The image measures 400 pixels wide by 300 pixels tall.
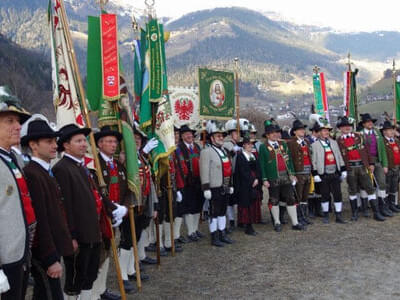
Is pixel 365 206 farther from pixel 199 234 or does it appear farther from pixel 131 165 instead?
pixel 131 165

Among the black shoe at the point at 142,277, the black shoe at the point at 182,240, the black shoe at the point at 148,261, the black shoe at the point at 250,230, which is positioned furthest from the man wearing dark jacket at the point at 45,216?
the black shoe at the point at 250,230

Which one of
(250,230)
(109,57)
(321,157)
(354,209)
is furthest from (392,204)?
(109,57)

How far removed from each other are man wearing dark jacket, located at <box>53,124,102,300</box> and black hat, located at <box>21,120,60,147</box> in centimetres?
45

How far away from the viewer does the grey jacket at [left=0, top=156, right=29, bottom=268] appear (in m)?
2.77

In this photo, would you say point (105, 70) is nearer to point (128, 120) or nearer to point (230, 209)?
point (128, 120)

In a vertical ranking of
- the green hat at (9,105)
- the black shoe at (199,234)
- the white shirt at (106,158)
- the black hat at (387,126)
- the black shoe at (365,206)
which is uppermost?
the green hat at (9,105)

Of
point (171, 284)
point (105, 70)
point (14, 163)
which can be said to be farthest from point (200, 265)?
point (14, 163)

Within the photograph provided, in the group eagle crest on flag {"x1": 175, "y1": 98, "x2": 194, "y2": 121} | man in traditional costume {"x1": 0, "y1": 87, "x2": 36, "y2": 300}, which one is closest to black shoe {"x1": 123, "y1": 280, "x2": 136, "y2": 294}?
man in traditional costume {"x1": 0, "y1": 87, "x2": 36, "y2": 300}

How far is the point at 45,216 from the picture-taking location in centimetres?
326

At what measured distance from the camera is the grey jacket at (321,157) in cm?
894

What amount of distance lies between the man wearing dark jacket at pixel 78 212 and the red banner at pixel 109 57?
3.58ft

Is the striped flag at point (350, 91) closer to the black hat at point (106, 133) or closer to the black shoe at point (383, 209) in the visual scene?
the black shoe at point (383, 209)

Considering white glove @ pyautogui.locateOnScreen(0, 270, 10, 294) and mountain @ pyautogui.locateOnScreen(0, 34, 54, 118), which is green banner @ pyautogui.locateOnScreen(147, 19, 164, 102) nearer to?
white glove @ pyautogui.locateOnScreen(0, 270, 10, 294)

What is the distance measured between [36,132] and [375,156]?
7.94 meters
